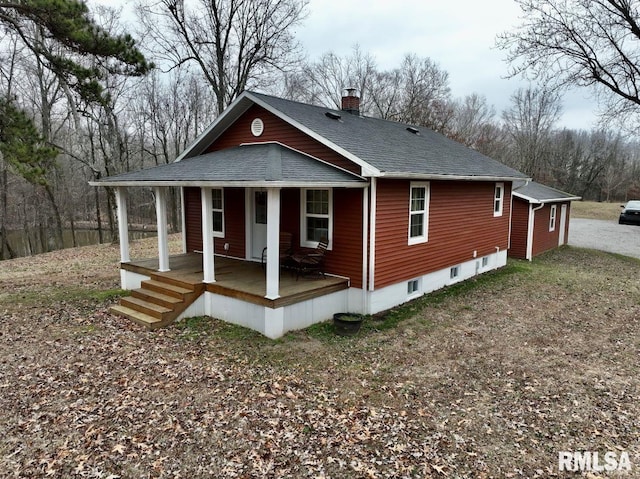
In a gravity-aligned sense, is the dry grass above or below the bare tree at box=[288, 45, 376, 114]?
below

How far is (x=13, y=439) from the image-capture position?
4.18 m

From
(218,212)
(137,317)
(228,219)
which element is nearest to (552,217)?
(228,219)

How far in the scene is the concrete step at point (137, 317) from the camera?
7.30 m

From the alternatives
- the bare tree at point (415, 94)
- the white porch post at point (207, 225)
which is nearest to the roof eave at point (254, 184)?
the white porch post at point (207, 225)

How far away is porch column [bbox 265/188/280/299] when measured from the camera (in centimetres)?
674

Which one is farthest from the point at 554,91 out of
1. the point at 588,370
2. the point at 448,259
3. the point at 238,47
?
the point at 238,47

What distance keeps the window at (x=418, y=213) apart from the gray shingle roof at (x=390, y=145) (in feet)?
1.61

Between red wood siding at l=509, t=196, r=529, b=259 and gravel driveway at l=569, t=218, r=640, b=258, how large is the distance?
555cm

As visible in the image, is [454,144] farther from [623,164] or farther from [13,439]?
[623,164]

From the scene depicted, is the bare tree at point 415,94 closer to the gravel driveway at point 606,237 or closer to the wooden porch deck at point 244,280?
the gravel driveway at point 606,237

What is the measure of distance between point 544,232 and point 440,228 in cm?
927

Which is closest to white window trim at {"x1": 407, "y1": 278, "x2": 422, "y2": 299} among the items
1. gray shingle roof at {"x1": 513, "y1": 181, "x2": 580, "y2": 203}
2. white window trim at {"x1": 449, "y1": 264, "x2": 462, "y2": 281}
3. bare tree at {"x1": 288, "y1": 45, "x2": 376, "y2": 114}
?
white window trim at {"x1": 449, "y1": 264, "x2": 462, "y2": 281}

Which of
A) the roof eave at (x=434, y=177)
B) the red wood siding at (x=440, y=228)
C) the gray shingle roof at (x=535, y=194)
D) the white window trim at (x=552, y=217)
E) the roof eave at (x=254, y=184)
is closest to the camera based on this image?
the roof eave at (x=254, y=184)

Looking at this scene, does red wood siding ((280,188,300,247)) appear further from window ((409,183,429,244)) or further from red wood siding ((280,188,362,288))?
window ((409,183,429,244))
